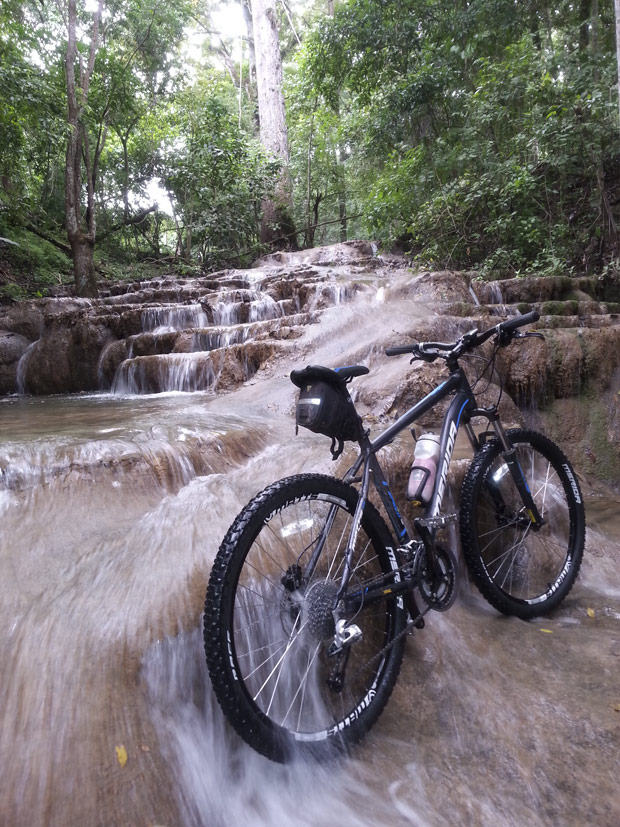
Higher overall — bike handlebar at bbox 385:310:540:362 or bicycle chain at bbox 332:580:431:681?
bike handlebar at bbox 385:310:540:362

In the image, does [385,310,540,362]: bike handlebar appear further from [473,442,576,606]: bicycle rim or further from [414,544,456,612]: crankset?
[414,544,456,612]: crankset

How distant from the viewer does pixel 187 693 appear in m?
1.75

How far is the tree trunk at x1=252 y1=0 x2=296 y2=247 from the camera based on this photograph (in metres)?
15.1

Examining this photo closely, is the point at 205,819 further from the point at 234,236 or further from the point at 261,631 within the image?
the point at 234,236

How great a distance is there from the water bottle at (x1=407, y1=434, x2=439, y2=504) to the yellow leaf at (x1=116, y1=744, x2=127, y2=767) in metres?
1.44

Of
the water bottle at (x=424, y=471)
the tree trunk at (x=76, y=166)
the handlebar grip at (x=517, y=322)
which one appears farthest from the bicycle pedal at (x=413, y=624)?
the tree trunk at (x=76, y=166)

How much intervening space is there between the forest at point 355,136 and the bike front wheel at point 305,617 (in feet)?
24.8

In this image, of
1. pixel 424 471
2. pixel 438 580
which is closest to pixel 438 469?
pixel 424 471

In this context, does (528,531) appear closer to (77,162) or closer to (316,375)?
(316,375)

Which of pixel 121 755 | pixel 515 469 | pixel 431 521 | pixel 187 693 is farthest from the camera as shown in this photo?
pixel 515 469

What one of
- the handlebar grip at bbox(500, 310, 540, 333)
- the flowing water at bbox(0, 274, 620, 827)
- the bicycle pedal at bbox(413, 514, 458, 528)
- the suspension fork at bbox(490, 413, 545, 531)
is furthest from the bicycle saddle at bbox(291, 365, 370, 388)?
the suspension fork at bbox(490, 413, 545, 531)

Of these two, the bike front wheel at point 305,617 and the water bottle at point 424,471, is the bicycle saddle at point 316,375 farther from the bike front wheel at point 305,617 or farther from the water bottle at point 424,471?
the water bottle at point 424,471

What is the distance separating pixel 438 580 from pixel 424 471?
0.50m

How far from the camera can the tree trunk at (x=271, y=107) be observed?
49.7 feet
